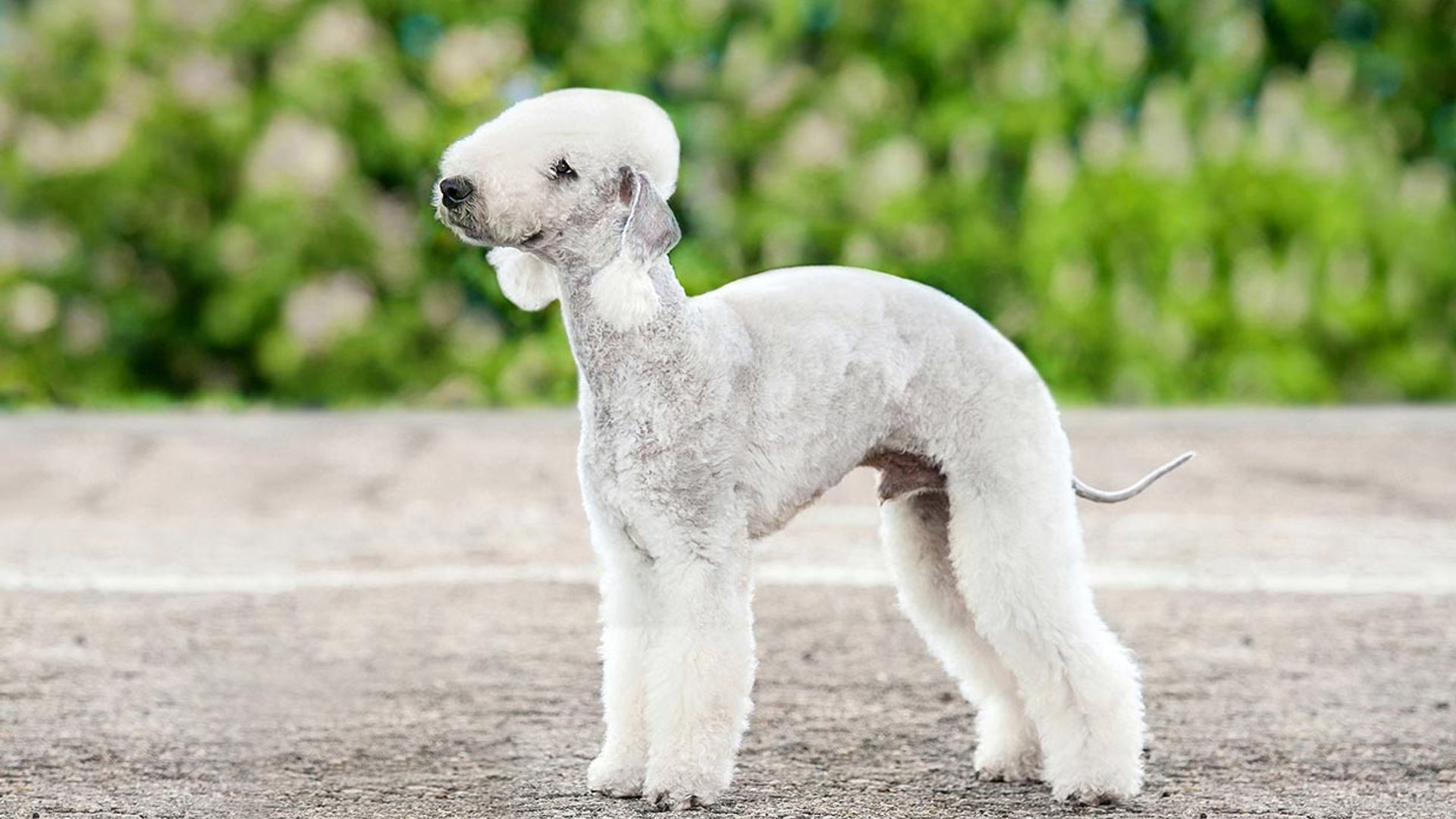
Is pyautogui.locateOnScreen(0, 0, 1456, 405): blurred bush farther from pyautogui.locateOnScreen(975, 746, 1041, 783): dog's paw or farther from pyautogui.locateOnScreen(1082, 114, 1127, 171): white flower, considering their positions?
pyautogui.locateOnScreen(975, 746, 1041, 783): dog's paw

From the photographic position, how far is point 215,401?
13.1 metres

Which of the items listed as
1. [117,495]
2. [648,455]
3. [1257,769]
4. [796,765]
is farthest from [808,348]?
[117,495]

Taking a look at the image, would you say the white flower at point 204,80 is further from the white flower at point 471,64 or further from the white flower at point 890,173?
the white flower at point 890,173

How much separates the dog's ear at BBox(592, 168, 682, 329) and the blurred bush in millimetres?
9029

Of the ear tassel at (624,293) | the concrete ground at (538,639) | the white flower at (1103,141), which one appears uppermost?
the white flower at (1103,141)

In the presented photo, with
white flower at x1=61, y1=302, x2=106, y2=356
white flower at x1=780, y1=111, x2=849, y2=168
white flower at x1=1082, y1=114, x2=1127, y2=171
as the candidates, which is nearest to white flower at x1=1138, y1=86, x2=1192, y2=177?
white flower at x1=1082, y1=114, x2=1127, y2=171

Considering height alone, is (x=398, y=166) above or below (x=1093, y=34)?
below

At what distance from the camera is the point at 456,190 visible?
3.71 metres

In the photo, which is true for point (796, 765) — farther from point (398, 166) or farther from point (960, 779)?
point (398, 166)

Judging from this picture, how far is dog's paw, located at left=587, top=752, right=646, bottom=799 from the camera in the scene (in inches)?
166

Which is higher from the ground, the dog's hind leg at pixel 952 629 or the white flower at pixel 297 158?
the white flower at pixel 297 158

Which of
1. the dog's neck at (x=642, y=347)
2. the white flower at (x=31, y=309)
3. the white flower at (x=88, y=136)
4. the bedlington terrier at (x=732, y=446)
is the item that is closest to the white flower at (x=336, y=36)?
Answer: the white flower at (x=88, y=136)

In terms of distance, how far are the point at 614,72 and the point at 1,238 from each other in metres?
4.46

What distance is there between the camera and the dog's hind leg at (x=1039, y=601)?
4148 mm
